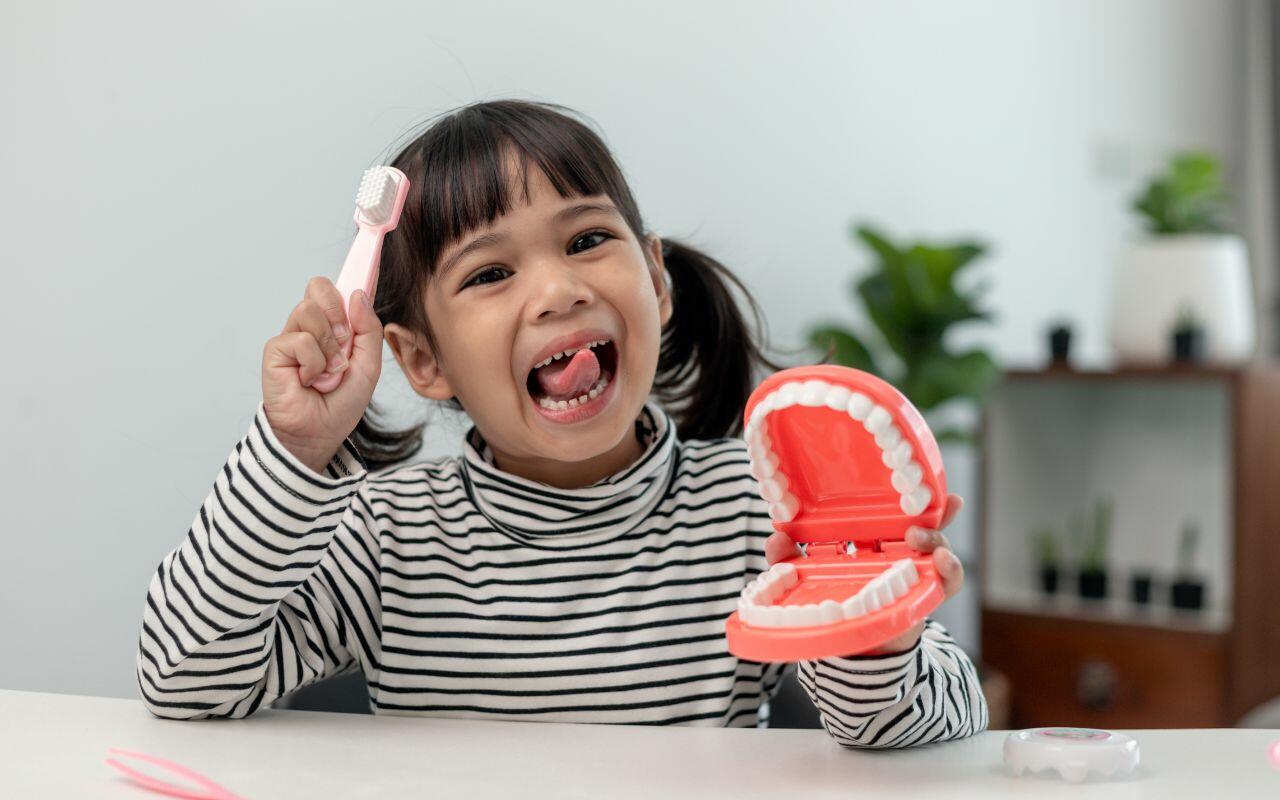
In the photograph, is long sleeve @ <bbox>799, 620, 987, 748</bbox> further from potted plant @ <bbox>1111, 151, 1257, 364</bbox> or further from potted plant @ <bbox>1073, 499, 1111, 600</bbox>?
potted plant @ <bbox>1111, 151, 1257, 364</bbox>

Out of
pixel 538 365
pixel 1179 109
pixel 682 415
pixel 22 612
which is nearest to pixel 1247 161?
pixel 1179 109

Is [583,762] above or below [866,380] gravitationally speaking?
below

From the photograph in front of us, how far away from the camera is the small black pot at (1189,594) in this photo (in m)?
2.62

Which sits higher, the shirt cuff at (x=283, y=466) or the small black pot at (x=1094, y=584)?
the shirt cuff at (x=283, y=466)

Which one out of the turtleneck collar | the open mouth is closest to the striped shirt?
the turtleneck collar

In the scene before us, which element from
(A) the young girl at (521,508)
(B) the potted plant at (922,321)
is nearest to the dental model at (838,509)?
(A) the young girl at (521,508)

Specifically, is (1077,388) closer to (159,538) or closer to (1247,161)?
(1247,161)

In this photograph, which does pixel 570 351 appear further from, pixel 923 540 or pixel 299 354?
pixel 923 540

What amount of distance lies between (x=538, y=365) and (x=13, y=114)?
519 mm

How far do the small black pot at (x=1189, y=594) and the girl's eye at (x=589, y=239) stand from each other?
6.67 ft

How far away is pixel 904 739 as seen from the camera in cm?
77

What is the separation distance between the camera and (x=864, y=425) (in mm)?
691

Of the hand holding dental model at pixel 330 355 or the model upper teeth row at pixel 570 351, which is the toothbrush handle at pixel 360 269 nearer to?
the hand holding dental model at pixel 330 355

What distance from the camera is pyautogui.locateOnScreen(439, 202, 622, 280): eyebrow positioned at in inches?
39.3
